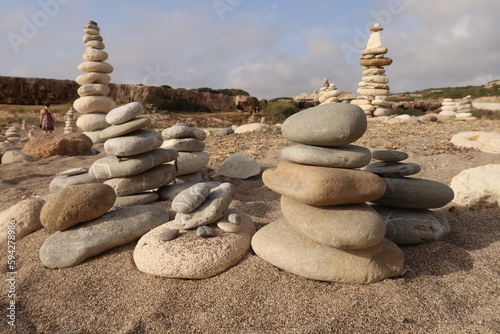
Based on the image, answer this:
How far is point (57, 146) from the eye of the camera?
818 centimetres

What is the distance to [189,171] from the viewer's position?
17.1ft

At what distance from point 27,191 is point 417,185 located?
605cm

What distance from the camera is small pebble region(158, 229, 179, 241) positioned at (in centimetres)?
286

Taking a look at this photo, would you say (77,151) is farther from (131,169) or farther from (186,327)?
(186,327)

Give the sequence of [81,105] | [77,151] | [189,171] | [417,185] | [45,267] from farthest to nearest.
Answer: [81,105] < [77,151] < [189,171] < [417,185] < [45,267]

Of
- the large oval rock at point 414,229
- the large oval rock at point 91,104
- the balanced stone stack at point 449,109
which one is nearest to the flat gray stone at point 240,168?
the large oval rock at point 414,229

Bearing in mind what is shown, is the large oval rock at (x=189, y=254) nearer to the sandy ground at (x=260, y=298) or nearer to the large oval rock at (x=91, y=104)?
the sandy ground at (x=260, y=298)

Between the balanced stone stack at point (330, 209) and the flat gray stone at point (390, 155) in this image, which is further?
the flat gray stone at point (390, 155)

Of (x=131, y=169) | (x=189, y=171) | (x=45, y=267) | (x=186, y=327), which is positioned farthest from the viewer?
(x=189, y=171)

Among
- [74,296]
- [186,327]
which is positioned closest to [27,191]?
[74,296]

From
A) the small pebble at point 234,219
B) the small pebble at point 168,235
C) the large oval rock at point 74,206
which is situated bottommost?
the small pebble at point 168,235

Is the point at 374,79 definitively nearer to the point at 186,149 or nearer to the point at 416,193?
the point at 186,149

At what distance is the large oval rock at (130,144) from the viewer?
389 centimetres

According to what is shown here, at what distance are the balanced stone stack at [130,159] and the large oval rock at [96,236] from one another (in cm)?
72
